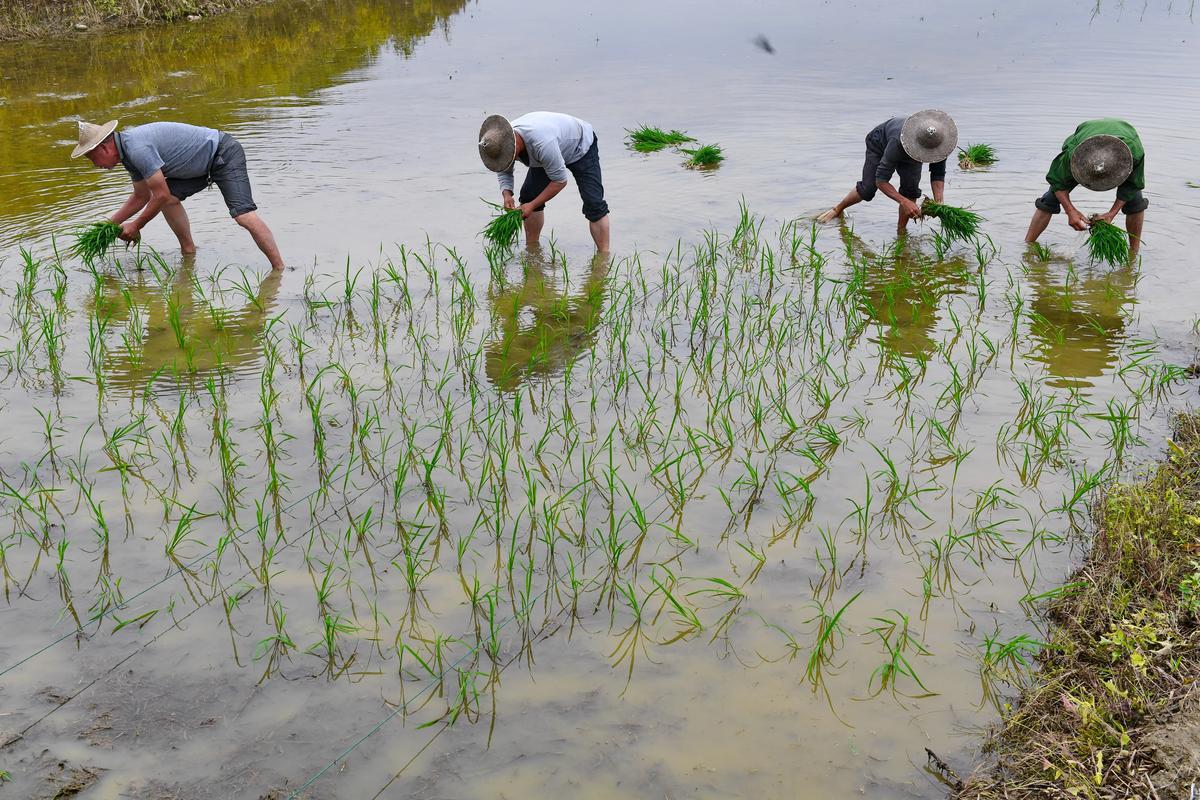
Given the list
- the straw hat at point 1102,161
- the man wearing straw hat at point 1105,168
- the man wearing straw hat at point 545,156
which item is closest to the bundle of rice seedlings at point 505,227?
the man wearing straw hat at point 545,156

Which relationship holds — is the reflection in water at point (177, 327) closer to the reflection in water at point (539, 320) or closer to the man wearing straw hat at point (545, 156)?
the reflection in water at point (539, 320)

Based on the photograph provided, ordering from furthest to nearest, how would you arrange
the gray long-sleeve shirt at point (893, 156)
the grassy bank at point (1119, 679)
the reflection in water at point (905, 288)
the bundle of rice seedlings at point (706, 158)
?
the bundle of rice seedlings at point (706, 158) < the gray long-sleeve shirt at point (893, 156) < the reflection in water at point (905, 288) < the grassy bank at point (1119, 679)

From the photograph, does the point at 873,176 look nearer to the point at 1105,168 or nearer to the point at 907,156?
the point at 907,156

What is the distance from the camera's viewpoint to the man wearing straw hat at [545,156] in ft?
19.9

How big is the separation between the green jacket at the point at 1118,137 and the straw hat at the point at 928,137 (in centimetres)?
68

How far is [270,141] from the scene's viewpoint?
392 inches

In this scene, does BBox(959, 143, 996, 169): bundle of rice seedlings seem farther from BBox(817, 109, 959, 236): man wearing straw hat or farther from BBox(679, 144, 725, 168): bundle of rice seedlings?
BBox(679, 144, 725, 168): bundle of rice seedlings

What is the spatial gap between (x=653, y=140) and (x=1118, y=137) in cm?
470

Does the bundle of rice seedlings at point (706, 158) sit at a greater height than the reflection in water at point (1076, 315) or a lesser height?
greater

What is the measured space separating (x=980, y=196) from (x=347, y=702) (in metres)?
6.87

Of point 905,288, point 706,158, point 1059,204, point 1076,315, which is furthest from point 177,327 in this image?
point 1059,204

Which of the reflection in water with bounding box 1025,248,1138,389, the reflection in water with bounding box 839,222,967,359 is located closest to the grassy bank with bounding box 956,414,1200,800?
the reflection in water with bounding box 1025,248,1138,389

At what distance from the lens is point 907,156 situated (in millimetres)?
6668

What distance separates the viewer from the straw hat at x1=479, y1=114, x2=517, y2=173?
19.8ft
